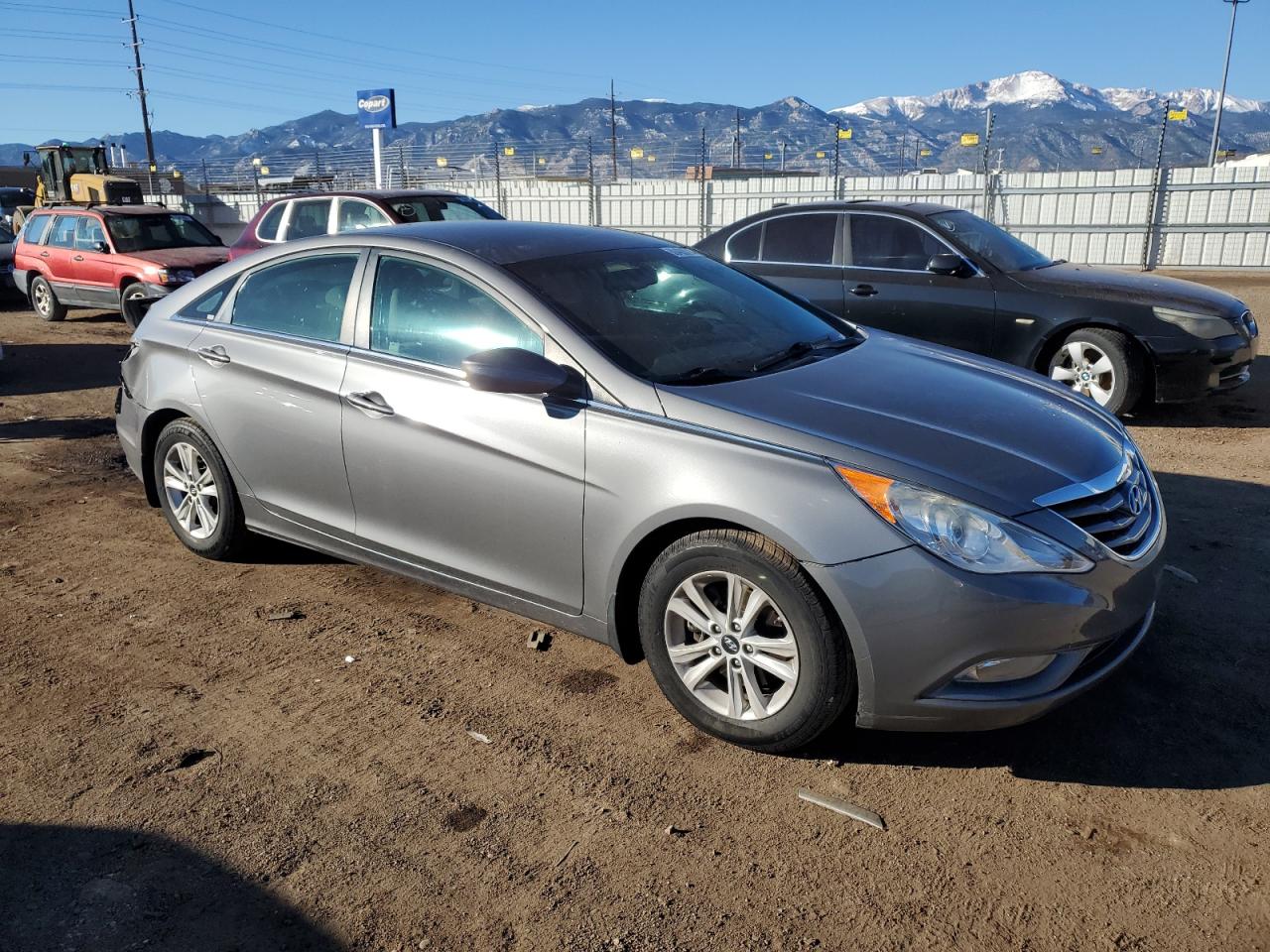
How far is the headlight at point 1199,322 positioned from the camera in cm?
696

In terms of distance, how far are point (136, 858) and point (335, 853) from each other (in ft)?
1.76

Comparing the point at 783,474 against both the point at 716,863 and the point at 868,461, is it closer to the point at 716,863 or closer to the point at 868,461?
the point at 868,461

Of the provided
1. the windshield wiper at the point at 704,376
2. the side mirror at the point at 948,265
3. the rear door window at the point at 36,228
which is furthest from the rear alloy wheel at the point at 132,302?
the windshield wiper at the point at 704,376

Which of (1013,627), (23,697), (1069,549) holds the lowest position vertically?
(23,697)

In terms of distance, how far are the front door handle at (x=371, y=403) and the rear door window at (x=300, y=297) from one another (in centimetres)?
35

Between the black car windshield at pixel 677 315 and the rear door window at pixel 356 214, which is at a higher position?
the rear door window at pixel 356 214

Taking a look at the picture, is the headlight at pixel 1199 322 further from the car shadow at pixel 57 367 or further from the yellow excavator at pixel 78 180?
the yellow excavator at pixel 78 180

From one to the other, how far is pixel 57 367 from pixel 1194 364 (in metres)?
10.7

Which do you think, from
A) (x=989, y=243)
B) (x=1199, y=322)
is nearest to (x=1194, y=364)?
(x=1199, y=322)

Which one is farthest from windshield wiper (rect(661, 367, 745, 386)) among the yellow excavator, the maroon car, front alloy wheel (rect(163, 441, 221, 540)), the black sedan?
the yellow excavator

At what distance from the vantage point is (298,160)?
4988cm

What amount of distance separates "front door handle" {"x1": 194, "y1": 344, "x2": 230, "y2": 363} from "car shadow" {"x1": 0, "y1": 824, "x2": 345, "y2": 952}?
7.26 ft

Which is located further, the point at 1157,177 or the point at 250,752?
the point at 1157,177

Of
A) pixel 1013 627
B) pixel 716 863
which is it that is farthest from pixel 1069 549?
pixel 716 863
